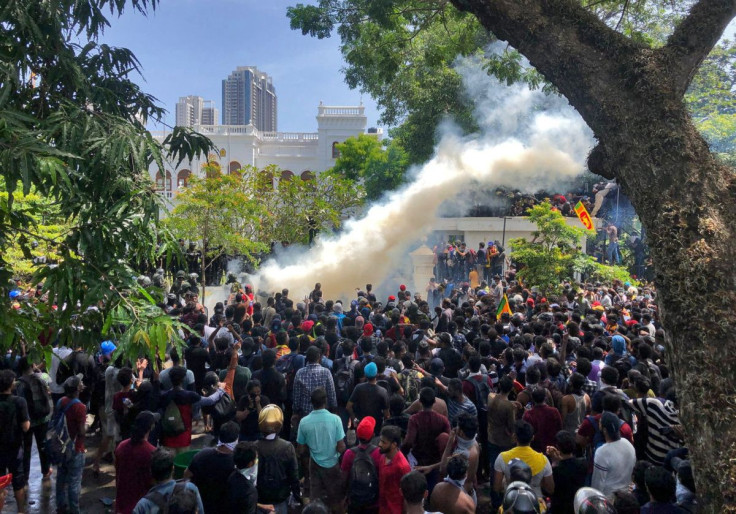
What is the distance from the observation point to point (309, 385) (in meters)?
7.45

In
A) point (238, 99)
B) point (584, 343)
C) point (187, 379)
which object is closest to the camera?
point (187, 379)

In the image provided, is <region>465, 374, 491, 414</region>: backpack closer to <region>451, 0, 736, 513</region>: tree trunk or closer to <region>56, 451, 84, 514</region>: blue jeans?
<region>451, 0, 736, 513</region>: tree trunk

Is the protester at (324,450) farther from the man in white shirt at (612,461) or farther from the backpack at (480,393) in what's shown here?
the man in white shirt at (612,461)

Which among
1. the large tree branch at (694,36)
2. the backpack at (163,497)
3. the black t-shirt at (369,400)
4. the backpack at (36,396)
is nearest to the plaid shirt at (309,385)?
the black t-shirt at (369,400)

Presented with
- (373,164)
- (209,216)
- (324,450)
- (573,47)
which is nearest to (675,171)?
(573,47)

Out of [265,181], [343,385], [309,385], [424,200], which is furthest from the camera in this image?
[265,181]

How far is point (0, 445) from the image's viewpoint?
6.65 m

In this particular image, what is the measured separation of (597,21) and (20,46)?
5054 mm

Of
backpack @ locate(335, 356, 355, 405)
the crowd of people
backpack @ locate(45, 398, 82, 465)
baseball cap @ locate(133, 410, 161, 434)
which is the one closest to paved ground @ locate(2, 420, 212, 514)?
the crowd of people

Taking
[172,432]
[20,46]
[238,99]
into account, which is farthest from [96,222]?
[238,99]

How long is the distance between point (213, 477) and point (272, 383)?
2.67 m

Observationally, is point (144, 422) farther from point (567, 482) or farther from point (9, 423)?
point (567, 482)

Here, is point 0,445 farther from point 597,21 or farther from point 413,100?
point 413,100

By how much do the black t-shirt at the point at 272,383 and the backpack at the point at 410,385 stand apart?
4.89 ft
